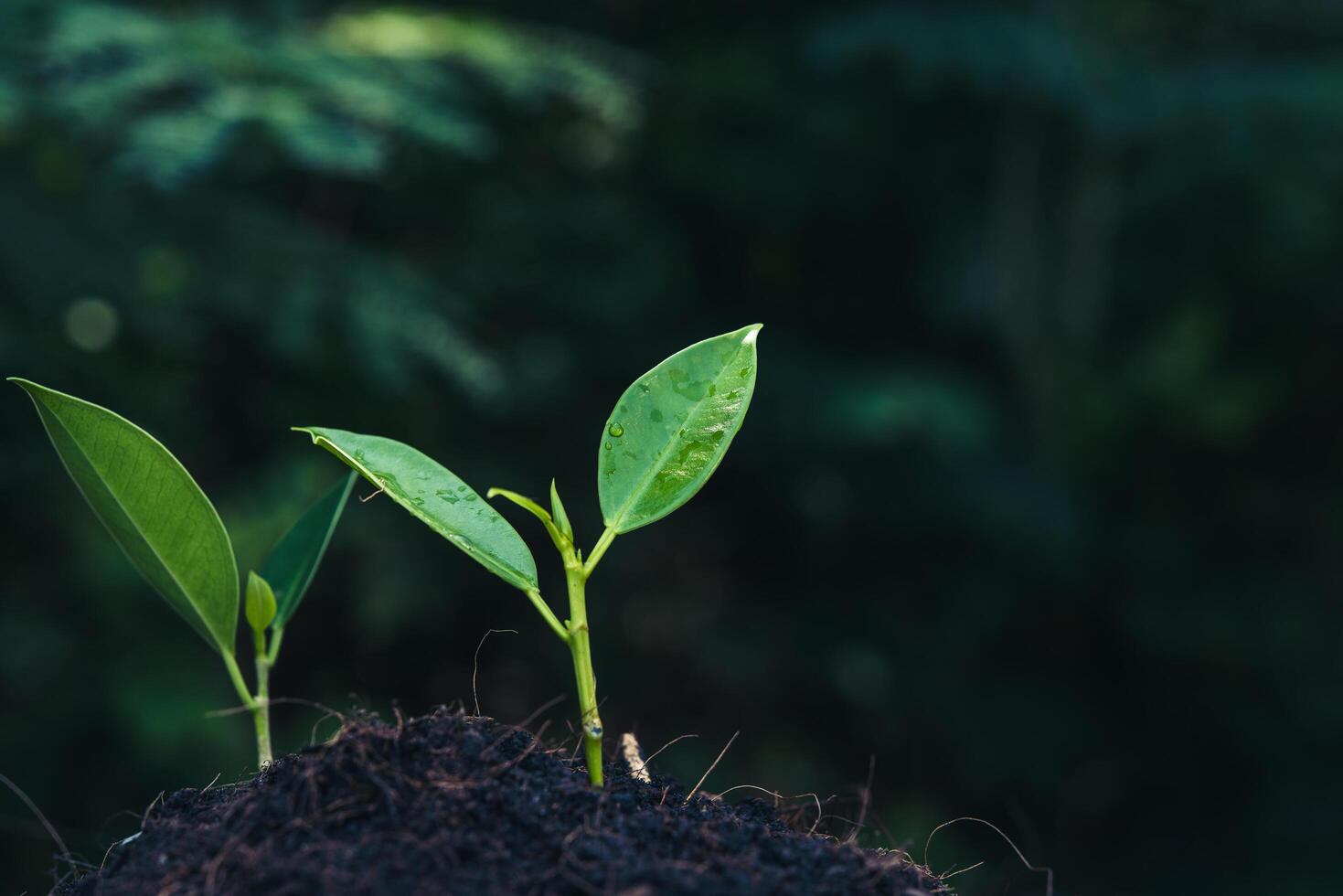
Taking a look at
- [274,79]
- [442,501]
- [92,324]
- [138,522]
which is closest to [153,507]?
[138,522]

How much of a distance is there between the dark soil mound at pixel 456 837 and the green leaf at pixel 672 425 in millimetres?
105

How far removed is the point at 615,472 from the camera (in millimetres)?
457

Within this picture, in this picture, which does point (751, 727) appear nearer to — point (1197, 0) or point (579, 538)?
point (579, 538)

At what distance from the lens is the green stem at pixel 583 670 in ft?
1.38

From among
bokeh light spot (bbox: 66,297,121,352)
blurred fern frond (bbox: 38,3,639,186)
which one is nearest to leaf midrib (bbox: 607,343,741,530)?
blurred fern frond (bbox: 38,3,639,186)

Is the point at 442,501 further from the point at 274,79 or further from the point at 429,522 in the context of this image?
the point at 274,79

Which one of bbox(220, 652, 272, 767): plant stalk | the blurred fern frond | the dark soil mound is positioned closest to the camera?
the dark soil mound

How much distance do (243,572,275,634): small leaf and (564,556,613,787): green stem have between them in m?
0.15

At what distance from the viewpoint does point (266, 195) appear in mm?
2355

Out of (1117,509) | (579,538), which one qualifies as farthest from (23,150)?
(1117,509)

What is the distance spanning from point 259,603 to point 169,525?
2.1 inches

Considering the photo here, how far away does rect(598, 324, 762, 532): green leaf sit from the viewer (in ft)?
1.48

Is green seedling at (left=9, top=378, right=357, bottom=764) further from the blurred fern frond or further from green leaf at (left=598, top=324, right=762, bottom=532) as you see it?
the blurred fern frond

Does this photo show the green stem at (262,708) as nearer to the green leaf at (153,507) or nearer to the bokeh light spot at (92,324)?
the green leaf at (153,507)
